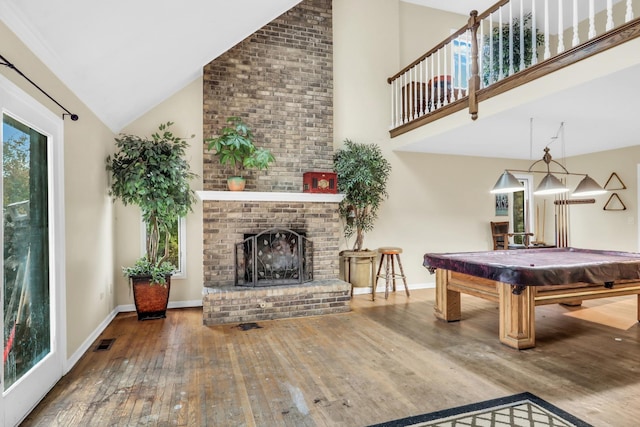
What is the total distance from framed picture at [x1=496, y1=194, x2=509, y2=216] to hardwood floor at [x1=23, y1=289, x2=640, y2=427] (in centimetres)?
283

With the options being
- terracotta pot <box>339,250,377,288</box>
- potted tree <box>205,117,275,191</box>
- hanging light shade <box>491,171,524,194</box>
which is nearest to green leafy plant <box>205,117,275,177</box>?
potted tree <box>205,117,275,191</box>

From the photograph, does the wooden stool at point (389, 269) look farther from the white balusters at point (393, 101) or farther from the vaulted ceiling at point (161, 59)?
the white balusters at point (393, 101)

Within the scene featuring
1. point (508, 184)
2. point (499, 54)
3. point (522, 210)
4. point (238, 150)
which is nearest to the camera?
point (508, 184)

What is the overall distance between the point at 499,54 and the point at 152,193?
4475 mm

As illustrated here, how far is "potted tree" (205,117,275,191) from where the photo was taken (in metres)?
4.48

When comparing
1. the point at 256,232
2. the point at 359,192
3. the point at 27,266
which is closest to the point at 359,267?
the point at 359,192

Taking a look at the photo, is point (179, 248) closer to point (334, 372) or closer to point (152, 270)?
point (152, 270)

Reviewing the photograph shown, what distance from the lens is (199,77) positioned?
5023 mm

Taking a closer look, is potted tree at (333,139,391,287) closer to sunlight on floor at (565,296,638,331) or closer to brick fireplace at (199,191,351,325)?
brick fireplace at (199,191,351,325)

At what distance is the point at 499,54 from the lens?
14.1ft

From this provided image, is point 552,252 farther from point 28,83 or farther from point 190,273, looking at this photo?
point 28,83

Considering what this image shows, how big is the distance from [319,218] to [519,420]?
3.44 meters

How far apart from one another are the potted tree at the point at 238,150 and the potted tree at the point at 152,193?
1.47ft

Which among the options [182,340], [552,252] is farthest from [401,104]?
[182,340]
